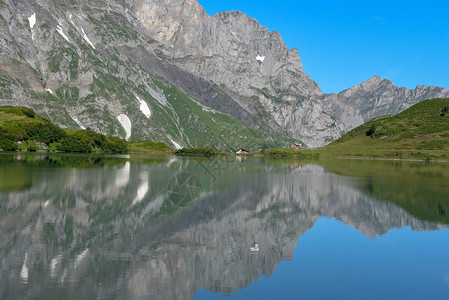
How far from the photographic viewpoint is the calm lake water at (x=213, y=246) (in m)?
21.5

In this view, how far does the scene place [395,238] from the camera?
116 ft

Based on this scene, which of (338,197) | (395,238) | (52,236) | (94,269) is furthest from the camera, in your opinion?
(338,197)

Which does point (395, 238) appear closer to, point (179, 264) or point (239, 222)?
point (239, 222)

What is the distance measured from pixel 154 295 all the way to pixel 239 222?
19.6m

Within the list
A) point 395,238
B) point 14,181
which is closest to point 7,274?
point 395,238

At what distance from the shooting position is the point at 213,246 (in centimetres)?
2966

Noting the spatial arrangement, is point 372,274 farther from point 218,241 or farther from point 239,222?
point 239,222

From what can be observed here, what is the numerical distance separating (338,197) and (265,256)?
3495 centimetres

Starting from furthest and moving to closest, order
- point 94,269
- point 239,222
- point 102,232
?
point 239,222, point 102,232, point 94,269

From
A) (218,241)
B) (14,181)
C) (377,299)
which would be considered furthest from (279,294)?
(14,181)

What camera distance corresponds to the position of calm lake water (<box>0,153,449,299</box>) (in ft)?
70.4

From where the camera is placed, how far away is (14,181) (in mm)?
60875

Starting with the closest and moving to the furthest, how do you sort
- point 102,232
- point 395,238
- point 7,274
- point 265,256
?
point 7,274, point 265,256, point 102,232, point 395,238

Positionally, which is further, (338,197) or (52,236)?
(338,197)
